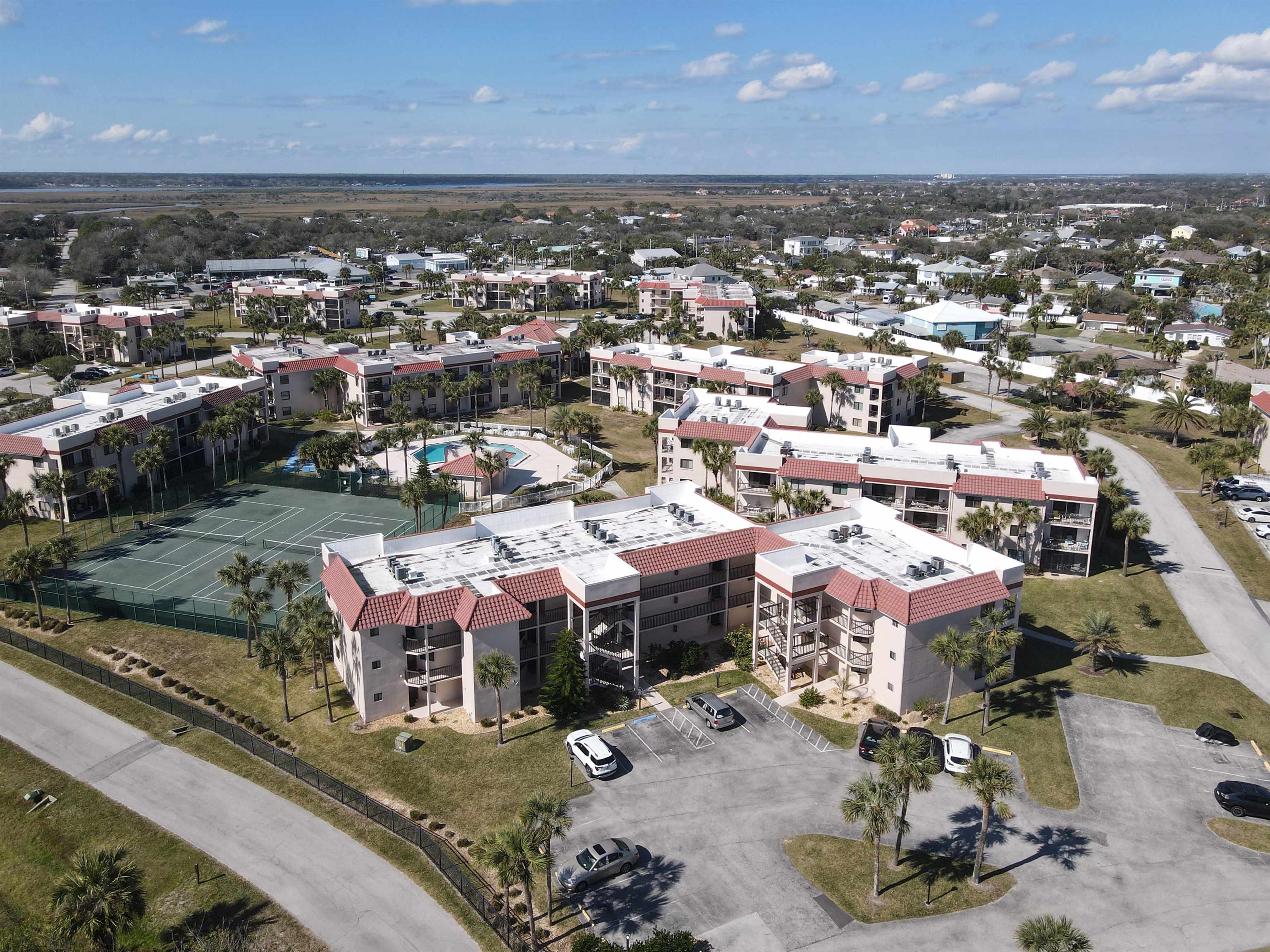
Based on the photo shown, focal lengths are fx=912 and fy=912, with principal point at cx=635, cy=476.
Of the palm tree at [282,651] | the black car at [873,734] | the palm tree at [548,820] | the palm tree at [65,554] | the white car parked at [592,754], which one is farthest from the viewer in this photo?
the palm tree at [65,554]

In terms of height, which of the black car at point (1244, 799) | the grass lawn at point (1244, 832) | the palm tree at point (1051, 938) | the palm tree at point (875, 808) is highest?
the palm tree at point (875, 808)

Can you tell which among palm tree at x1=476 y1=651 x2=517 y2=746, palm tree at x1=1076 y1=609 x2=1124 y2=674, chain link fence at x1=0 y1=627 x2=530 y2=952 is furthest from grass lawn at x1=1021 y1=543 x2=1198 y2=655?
chain link fence at x1=0 y1=627 x2=530 y2=952

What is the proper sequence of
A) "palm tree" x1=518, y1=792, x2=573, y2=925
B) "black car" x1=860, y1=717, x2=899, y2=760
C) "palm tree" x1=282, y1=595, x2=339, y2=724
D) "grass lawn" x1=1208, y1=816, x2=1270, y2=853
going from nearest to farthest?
"palm tree" x1=518, y1=792, x2=573, y2=925
"grass lawn" x1=1208, y1=816, x2=1270, y2=853
"black car" x1=860, y1=717, x2=899, y2=760
"palm tree" x1=282, y1=595, x2=339, y2=724

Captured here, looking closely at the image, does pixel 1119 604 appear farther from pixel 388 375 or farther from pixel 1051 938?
pixel 388 375

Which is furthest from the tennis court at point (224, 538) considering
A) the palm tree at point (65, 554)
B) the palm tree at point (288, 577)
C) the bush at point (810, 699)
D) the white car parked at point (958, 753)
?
the white car parked at point (958, 753)

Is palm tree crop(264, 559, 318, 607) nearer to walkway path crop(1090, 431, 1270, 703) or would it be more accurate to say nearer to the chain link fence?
the chain link fence

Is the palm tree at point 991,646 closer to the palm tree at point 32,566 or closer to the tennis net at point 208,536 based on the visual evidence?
the tennis net at point 208,536

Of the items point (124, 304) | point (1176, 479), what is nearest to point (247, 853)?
point (1176, 479)
